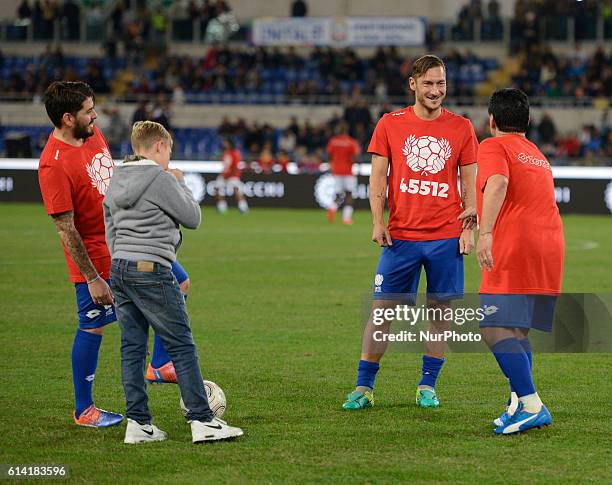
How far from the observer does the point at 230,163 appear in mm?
27719

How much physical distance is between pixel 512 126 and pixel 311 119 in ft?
92.6

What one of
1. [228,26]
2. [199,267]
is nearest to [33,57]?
[228,26]

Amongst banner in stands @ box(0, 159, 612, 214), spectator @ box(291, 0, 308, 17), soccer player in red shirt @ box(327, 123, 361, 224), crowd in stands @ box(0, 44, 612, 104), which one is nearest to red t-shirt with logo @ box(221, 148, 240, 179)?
banner in stands @ box(0, 159, 612, 214)

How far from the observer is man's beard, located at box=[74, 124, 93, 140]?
6551 millimetres

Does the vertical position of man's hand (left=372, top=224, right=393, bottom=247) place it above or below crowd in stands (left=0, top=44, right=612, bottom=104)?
below

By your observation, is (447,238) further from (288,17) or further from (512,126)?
(288,17)

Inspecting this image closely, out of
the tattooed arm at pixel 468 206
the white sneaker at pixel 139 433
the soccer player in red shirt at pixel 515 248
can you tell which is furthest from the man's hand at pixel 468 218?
the white sneaker at pixel 139 433

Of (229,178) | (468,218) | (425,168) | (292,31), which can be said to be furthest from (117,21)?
(468,218)

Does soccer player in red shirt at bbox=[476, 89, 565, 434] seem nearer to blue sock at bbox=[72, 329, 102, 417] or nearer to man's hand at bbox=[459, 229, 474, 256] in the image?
man's hand at bbox=[459, 229, 474, 256]

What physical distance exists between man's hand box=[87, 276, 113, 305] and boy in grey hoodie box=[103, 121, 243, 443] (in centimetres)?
27

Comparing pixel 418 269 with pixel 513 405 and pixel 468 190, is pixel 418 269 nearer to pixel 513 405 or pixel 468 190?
pixel 468 190

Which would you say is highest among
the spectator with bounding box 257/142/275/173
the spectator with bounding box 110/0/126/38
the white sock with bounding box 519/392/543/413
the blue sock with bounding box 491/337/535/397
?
the spectator with bounding box 110/0/126/38

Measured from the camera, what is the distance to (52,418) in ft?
22.3

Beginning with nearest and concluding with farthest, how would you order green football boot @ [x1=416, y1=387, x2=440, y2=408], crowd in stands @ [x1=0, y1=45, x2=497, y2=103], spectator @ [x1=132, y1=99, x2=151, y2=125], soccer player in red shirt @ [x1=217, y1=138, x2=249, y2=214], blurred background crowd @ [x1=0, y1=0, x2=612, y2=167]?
1. green football boot @ [x1=416, y1=387, x2=440, y2=408]
2. soccer player in red shirt @ [x1=217, y1=138, x2=249, y2=214]
3. spectator @ [x1=132, y1=99, x2=151, y2=125]
4. blurred background crowd @ [x1=0, y1=0, x2=612, y2=167]
5. crowd in stands @ [x1=0, y1=45, x2=497, y2=103]
